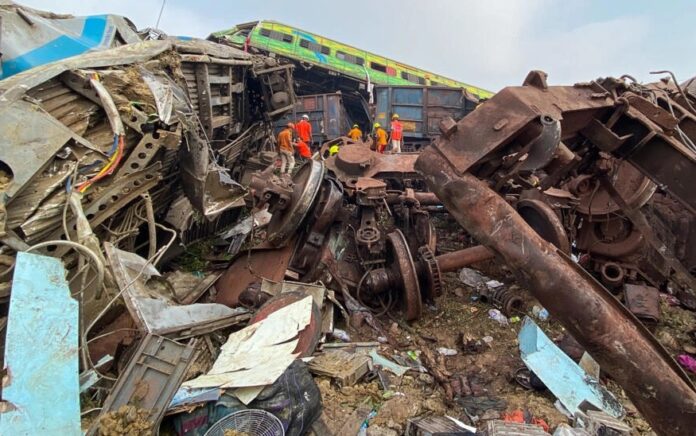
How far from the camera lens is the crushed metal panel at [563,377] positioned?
9.30 feet

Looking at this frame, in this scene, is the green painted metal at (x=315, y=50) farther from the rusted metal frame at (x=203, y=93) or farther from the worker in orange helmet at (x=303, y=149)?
the rusted metal frame at (x=203, y=93)

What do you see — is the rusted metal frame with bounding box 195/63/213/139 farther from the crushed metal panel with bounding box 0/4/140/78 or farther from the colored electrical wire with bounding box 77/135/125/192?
the colored electrical wire with bounding box 77/135/125/192

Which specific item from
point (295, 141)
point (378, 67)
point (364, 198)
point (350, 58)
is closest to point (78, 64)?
point (364, 198)

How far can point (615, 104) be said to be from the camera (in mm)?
2041

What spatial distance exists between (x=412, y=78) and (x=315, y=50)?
12.5ft

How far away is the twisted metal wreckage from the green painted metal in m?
7.27

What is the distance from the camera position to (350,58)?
14.4 meters

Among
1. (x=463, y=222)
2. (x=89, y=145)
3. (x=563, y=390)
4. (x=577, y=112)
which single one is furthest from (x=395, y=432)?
(x=89, y=145)

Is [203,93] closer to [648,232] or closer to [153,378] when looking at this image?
[153,378]

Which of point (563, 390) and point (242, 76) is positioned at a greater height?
point (242, 76)

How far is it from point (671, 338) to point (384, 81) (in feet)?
39.9

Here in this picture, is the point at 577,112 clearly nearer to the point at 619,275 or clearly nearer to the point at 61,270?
the point at 61,270

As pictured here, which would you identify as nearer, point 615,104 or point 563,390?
point 615,104

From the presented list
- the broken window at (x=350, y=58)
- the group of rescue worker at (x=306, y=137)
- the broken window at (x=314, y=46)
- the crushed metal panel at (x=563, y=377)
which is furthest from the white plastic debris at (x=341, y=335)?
the broken window at (x=350, y=58)
